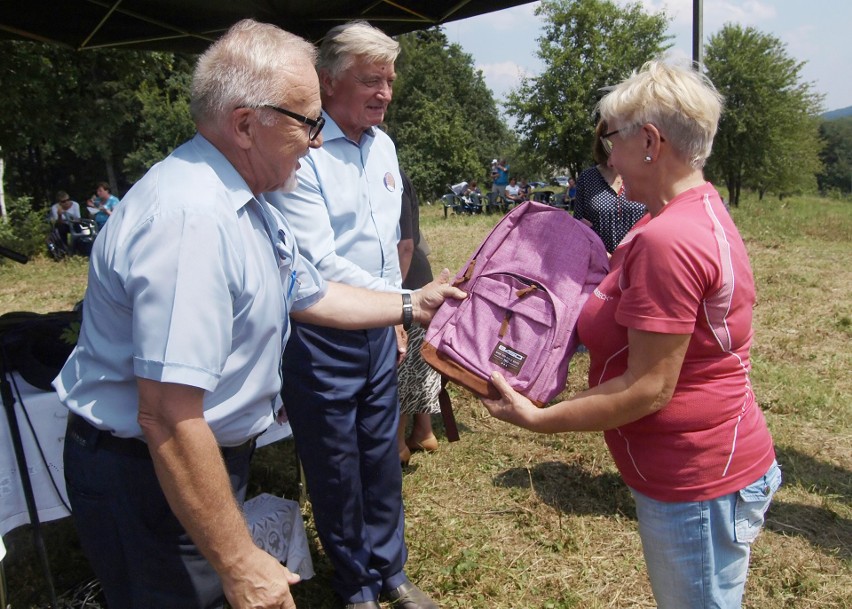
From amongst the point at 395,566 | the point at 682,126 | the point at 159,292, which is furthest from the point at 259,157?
the point at 395,566

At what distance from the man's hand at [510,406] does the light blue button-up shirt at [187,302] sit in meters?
0.59

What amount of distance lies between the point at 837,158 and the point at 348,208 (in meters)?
98.2

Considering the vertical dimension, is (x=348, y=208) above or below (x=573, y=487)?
above

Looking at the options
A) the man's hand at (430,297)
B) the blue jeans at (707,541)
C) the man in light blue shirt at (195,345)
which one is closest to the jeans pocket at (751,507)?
the blue jeans at (707,541)

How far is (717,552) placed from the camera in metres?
A: 1.70

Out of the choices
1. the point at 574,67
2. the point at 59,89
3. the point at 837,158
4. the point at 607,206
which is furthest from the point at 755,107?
the point at 837,158

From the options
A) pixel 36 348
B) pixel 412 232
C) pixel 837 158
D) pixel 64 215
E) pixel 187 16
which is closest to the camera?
pixel 36 348

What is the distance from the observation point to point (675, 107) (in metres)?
1.54

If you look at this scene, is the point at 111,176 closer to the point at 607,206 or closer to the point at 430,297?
the point at 607,206

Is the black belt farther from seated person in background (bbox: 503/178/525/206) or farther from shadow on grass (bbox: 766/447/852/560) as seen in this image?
seated person in background (bbox: 503/178/525/206)

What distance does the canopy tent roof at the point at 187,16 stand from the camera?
14.0ft

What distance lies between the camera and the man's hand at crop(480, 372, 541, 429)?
1.76m

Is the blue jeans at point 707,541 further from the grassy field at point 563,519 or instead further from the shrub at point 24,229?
the shrub at point 24,229

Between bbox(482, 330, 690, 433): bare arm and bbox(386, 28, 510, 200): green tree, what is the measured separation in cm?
3567
